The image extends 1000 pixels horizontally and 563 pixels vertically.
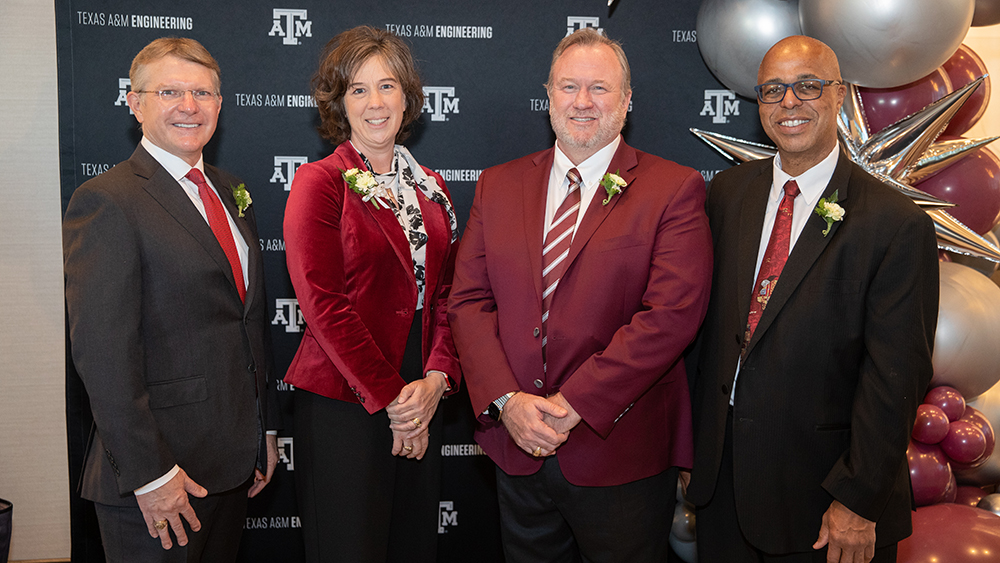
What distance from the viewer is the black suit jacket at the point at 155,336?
1792 millimetres

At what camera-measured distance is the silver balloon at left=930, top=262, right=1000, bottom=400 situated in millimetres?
2594

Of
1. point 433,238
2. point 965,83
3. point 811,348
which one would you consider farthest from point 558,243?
point 965,83

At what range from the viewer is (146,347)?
190 centimetres

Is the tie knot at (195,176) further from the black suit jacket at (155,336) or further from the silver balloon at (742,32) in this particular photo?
the silver balloon at (742,32)

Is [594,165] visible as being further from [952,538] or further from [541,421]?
[952,538]

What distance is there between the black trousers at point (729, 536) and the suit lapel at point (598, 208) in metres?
0.72

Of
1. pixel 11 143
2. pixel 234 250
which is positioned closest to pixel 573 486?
pixel 234 250

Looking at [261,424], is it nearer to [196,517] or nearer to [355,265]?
[196,517]

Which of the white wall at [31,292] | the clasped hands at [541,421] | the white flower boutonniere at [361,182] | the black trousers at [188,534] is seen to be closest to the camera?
the black trousers at [188,534]

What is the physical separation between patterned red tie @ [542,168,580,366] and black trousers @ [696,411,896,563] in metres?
0.68

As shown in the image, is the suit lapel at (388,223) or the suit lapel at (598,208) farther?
the suit lapel at (388,223)

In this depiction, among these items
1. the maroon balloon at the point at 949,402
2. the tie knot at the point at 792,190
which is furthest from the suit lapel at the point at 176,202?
the maroon balloon at the point at 949,402

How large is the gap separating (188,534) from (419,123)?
6.70 ft

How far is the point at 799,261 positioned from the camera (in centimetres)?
195
